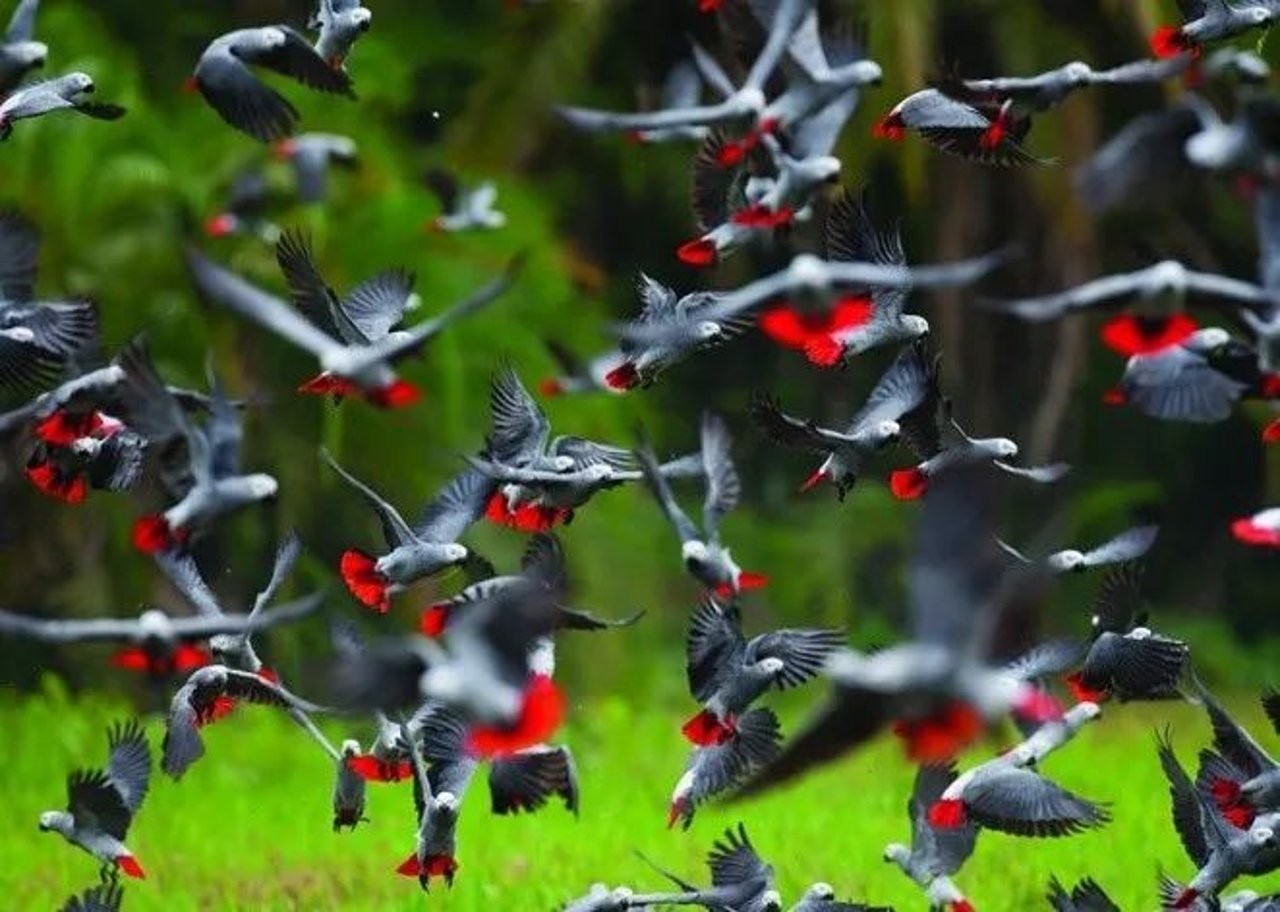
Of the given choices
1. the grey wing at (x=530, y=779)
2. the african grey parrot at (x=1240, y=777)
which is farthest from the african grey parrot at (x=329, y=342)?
the african grey parrot at (x=1240, y=777)

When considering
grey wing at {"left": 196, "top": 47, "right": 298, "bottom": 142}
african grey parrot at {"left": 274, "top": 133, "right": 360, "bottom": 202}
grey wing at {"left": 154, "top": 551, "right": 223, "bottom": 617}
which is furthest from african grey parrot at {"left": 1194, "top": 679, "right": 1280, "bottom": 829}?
african grey parrot at {"left": 274, "top": 133, "right": 360, "bottom": 202}

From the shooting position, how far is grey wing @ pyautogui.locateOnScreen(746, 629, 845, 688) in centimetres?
344

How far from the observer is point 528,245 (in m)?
8.59

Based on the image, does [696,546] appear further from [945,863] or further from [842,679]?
[945,863]

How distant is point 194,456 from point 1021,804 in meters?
1.36

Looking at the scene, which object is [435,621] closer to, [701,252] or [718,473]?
[718,473]

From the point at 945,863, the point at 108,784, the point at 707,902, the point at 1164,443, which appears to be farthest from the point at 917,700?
the point at 1164,443

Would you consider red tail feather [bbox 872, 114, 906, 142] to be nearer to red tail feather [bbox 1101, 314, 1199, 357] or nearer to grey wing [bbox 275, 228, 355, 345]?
red tail feather [bbox 1101, 314, 1199, 357]

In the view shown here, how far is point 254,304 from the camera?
3.06m

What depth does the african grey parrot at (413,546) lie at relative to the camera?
342 cm

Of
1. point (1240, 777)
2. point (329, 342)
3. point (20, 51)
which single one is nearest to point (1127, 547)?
point (1240, 777)

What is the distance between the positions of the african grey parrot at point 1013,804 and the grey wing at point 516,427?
85cm

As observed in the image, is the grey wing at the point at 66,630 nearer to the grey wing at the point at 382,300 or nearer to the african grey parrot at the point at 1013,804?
the grey wing at the point at 382,300

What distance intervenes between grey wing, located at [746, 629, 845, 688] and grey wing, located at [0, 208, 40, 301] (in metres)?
1.29
